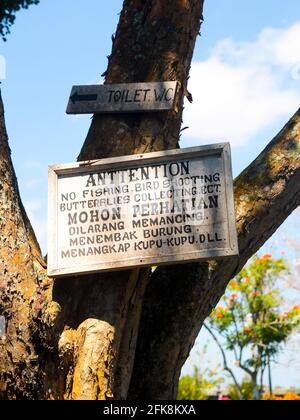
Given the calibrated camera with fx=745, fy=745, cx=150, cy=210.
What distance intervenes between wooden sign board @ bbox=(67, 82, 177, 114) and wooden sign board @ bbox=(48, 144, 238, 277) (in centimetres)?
40

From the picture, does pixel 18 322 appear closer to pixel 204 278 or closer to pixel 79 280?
pixel 79 280

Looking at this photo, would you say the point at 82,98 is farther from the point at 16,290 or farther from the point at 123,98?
the point at 16,290

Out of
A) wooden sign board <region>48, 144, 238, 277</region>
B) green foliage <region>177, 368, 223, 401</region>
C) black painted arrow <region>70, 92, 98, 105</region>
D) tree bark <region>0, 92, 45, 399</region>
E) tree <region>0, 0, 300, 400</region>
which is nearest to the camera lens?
tree bark <region>0, 92, 45, 399</region>

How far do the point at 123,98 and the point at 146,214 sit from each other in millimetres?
755

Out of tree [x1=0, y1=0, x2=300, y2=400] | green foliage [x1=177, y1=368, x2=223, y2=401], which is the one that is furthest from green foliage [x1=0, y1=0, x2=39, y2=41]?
green foliage [x1=177, y1=368, x2=223, y2=401]

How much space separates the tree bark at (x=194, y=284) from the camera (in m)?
4.20

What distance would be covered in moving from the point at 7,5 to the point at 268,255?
52.1 feet

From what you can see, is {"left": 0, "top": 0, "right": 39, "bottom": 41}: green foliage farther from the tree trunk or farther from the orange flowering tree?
the orange flowering tree

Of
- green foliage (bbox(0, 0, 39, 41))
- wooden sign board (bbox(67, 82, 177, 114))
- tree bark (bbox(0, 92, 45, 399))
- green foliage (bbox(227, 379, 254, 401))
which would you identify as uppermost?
green foliage (bbox(0, 0, 39, 41))

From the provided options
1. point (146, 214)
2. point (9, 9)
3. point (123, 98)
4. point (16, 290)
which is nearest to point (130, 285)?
point (146, 214)

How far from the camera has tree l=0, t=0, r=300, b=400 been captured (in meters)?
3.57

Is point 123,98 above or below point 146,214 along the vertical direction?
above

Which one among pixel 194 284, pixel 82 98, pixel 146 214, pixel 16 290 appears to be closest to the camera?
pixel 16 290

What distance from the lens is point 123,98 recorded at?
4230 mm
